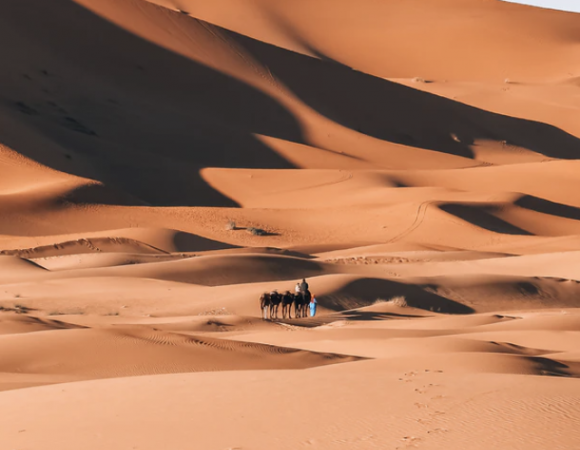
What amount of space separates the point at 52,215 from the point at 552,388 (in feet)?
87.6

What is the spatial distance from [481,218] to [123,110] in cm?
1624

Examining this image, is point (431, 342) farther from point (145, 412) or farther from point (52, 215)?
point (52, 215)

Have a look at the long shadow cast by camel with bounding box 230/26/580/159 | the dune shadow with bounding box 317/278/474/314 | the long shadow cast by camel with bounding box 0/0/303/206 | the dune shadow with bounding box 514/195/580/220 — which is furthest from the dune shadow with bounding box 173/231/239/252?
the long shadow cast by camel with bounding box 230/26/580/159

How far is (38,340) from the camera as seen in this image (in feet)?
36.9

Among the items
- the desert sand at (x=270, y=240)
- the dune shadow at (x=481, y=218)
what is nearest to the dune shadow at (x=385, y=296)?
the desert sand at (x=270, y=240)

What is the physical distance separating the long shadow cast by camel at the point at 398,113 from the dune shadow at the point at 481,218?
49.5 feet

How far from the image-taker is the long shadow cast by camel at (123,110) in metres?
38.8

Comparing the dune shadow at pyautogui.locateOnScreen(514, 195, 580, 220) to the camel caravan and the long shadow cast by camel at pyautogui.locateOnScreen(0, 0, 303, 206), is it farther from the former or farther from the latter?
the camel caravan

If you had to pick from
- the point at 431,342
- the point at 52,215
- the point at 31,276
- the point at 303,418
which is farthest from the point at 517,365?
the point at 52,215

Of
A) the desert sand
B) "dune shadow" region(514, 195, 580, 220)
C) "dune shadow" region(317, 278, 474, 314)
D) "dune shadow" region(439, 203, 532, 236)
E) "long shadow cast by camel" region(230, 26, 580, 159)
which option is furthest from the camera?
"long shadow cast by camel" region(230, 26, 580, 159)

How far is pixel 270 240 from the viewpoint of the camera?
33.3 meters

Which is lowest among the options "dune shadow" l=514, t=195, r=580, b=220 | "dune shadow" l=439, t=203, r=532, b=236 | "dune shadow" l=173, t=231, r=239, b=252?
"dune shadow" l=173, t=231, r=239, b=252

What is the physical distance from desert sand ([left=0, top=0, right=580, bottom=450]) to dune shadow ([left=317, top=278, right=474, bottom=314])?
0.07 m

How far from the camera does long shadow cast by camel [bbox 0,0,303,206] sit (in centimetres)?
3878
